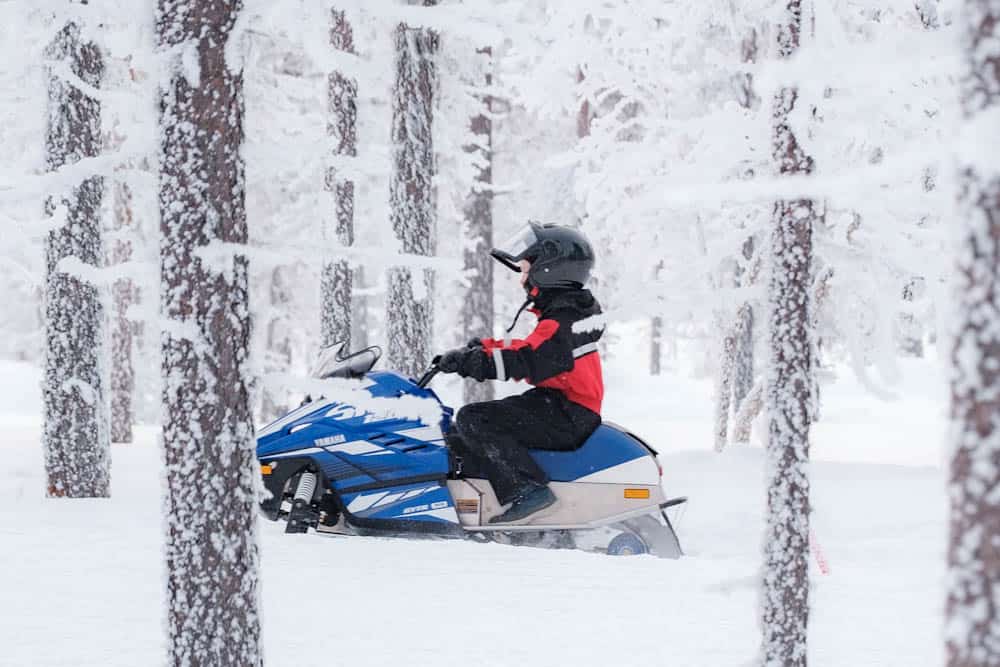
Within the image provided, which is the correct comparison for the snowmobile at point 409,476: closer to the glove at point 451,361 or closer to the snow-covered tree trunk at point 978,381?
the glove at point 451,361

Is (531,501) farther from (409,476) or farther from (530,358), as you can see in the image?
(530,358)

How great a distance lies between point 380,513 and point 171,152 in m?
4.05

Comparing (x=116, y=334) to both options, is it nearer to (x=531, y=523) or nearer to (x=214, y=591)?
(x=531, y=523)

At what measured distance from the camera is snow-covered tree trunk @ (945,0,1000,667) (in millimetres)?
1864

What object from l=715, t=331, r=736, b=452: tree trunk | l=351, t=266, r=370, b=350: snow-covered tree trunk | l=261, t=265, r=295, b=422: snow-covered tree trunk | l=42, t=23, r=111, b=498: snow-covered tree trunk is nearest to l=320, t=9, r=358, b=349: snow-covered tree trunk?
l=42, t=23, r=111, b=498: snow-covered tree trunk

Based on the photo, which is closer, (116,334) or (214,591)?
(214,591)

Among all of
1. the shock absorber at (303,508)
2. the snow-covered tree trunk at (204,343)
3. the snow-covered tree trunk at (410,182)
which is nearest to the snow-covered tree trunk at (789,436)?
the snow-covered tree trunk at (204,343)

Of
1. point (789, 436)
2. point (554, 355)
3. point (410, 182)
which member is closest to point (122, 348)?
point (410, 182)

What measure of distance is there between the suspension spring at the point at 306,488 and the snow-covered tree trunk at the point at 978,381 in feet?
17.8

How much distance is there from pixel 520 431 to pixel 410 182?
4.48 m

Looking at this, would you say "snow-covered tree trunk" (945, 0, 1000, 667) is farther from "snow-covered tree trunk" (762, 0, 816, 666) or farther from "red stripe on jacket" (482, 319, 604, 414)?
"red stripe on jacket" (482, 319, 604, 414)

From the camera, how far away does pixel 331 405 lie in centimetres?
700

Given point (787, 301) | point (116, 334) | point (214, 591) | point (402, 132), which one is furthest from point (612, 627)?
point (116, 334)

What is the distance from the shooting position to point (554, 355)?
6.63 metres
